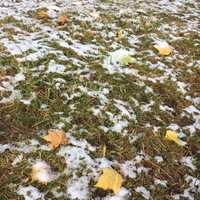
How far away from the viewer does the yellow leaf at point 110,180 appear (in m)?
3.05

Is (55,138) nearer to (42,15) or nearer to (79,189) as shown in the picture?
(79,189)

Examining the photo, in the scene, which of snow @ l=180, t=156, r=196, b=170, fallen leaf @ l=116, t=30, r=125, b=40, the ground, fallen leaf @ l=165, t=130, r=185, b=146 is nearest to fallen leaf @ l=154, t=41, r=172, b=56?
the ground

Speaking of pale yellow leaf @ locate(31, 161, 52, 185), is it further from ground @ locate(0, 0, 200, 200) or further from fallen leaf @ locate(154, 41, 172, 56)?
fallen leaf @ locate(154, 41, 172, 56)

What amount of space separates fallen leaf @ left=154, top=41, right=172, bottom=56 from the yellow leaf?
94.4 inches

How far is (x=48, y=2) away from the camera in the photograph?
6.43 metres

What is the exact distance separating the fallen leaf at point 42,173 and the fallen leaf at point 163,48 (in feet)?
8.58

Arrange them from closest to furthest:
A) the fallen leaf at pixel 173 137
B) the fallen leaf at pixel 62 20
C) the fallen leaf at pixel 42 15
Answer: the fallen leaf at pixel 173 137
the fallen leaf at pixel 62 20
the fallen leaf at pixel 42 15

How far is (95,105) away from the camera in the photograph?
3.88 m

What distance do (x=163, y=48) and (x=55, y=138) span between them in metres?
2.42

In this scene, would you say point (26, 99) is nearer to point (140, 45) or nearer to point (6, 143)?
point (6, 143)

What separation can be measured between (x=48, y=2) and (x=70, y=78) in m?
2.67

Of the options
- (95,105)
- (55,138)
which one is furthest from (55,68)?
(55,138)

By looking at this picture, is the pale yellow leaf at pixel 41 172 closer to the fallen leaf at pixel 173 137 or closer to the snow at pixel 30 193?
the snow at pixel 30 193

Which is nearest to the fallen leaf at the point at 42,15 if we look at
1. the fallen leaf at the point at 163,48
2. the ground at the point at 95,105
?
the ground at the point at 95,105
